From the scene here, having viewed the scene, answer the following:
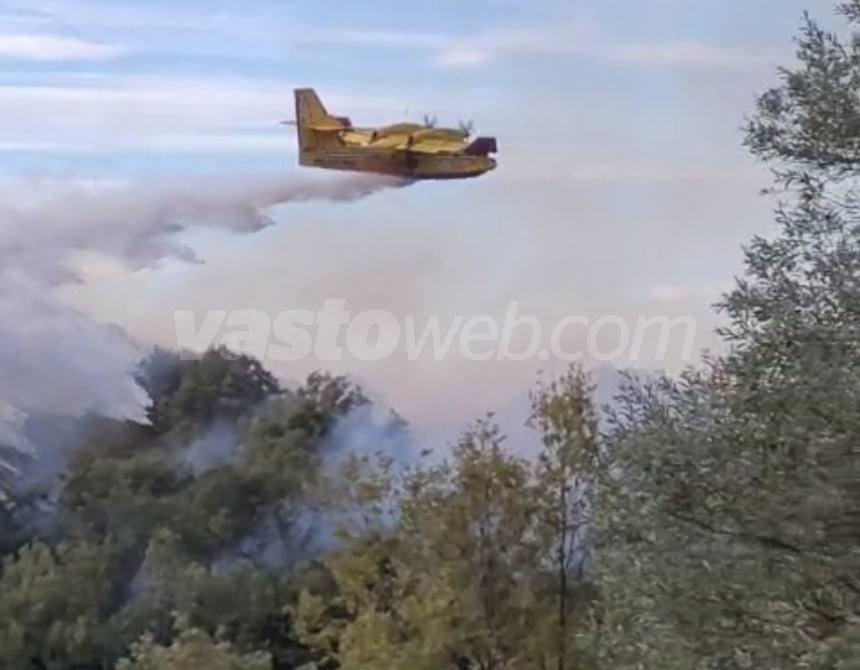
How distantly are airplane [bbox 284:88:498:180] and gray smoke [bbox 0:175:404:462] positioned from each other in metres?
0.08

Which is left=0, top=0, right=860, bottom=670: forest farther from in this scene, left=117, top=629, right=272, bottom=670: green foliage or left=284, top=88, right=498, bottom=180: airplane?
left=284, top=88, right=498, bottom=180: airplane

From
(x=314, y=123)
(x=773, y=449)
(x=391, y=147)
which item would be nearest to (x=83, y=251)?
(x=314, y=123)

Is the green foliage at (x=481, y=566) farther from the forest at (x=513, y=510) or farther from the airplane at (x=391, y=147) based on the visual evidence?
the airplane at (x=391, y=147)

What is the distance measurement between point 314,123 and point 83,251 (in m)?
1.15

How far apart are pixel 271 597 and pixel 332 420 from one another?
2.62 feet

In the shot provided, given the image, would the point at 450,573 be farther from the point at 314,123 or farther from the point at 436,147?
the point at 314,123

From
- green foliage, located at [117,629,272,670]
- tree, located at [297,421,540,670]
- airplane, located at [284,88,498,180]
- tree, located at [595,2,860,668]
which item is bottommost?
green foliage, located at [117,629,272,670]

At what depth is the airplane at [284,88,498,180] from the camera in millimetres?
5906

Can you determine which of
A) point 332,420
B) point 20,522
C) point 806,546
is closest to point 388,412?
point 332,420

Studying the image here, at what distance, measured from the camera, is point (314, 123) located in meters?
5.95

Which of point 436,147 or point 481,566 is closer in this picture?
point 481,566

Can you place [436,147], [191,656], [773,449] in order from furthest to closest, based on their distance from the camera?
[436,147] < [191,656] < [773,449]

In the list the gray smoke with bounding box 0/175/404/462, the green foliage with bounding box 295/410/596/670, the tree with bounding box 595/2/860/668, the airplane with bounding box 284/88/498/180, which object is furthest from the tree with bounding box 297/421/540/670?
the tree with bounding box 595/2/860/668

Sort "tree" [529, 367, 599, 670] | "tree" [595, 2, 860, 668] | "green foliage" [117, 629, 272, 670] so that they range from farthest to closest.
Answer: "green foliage" [117, 629, 272, 670] → "tree" [529, 367, 599, 670] → "tree" [595, 2, 860, 668]
